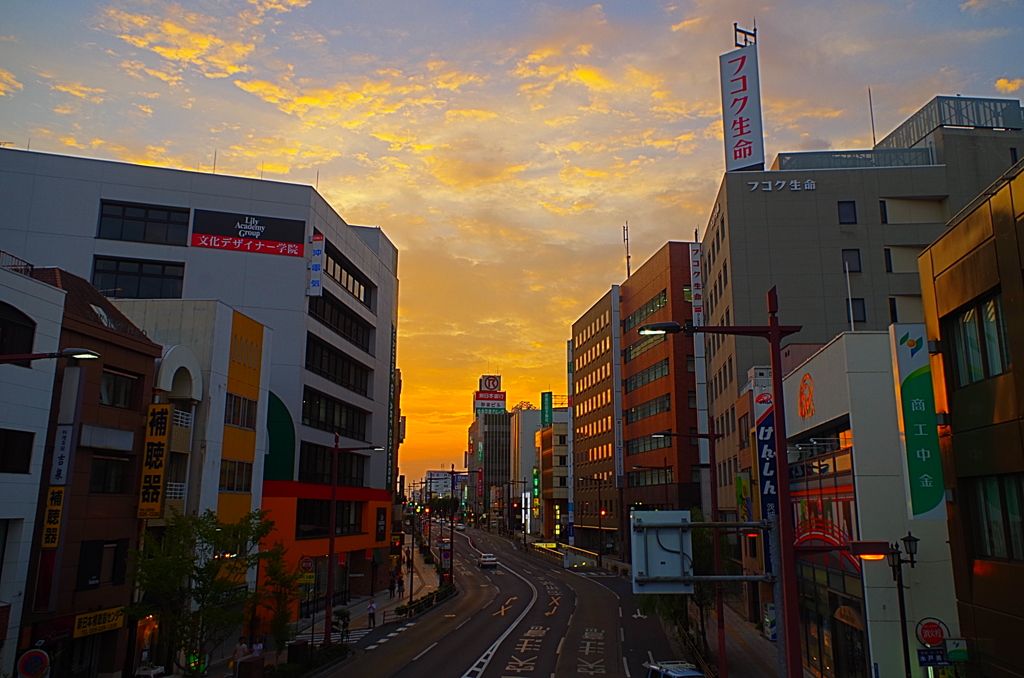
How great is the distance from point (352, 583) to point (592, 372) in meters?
59.5

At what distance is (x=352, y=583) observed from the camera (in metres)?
61.3

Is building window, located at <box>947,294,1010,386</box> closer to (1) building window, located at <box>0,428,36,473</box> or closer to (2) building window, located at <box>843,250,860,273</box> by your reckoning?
(1) building window, located at <box>0,428,36,473</box>

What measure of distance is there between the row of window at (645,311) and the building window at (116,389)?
65.2m

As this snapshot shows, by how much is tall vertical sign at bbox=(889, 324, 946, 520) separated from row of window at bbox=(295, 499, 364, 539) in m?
38.1

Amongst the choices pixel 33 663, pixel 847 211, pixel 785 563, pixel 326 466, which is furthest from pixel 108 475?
pixel 847 211

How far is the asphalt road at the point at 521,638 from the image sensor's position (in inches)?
1252

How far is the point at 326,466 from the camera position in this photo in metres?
57.5

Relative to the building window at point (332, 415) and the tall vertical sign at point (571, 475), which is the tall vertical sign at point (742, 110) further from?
the tall vertical sign at point (571, 475)

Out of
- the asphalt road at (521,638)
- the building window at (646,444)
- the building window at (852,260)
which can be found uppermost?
the building window at (852,260)

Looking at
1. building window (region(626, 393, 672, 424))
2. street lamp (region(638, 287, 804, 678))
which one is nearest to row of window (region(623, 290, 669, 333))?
building window (region(626, 393, 672, 424))

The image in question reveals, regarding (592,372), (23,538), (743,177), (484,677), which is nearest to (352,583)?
(484,677)

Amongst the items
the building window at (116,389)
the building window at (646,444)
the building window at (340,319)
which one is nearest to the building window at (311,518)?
the building window at (340,319)

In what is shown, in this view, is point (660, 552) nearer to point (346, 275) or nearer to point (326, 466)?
point (326, 466)

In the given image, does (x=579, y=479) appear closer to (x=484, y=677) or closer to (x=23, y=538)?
(x=484, y=677)
